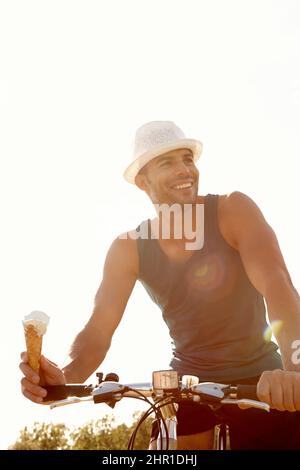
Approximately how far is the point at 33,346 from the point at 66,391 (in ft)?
1.61

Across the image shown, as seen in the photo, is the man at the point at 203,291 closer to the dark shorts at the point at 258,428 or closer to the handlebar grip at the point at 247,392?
the dark shorts at the point at 258,428

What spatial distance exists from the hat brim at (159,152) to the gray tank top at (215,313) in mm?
787

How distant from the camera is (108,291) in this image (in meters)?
5.00

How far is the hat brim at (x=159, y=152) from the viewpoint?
5.16 metres

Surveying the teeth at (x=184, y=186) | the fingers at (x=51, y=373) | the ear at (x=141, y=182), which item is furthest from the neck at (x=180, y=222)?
the fingers at (x=51, y=373)

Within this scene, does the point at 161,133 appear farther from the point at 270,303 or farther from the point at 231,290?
the point at 270,303

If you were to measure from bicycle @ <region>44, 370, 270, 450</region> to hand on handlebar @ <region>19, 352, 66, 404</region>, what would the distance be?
155 mm

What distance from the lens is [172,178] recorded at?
16.7ft

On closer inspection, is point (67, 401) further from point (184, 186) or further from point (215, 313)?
point (184, 186)

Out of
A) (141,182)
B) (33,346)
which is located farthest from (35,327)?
(141,182)

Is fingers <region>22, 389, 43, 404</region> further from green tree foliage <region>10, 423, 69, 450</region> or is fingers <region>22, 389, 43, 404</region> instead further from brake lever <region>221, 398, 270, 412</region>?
green tree foliage <region>10, 423, 69, 450</region>
